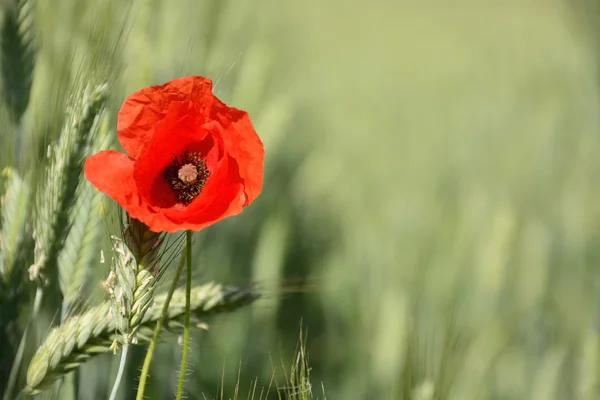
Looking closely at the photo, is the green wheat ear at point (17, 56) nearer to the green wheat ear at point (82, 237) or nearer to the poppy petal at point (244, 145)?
the green wheat ear at point (82, 237)

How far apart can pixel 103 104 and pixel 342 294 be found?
0.56m

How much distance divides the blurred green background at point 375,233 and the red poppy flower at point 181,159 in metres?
0.08

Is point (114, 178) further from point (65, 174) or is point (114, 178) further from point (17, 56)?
point (17, 56)

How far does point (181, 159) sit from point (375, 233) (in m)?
0.73

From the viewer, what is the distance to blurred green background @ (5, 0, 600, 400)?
64 cm

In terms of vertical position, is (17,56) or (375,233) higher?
(17,56)

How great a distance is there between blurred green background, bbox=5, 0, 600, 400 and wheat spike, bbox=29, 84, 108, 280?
0.04 m

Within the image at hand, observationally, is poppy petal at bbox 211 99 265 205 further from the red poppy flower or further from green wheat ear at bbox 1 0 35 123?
green wheat ear at bbox 1 0 35 123

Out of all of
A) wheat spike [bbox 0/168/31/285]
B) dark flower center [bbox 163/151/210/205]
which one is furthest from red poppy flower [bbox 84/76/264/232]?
wheat spike [bbox 0/168/31/285]

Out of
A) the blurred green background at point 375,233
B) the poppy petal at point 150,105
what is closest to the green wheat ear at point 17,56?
the blurred green background at point 375,233

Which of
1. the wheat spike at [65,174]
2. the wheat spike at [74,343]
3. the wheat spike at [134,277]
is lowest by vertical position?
the wheat spike at [74,343]

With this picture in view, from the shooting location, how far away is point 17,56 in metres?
0.52

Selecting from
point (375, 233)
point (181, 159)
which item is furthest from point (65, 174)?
point (375, 233)

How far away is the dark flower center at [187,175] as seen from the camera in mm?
432
